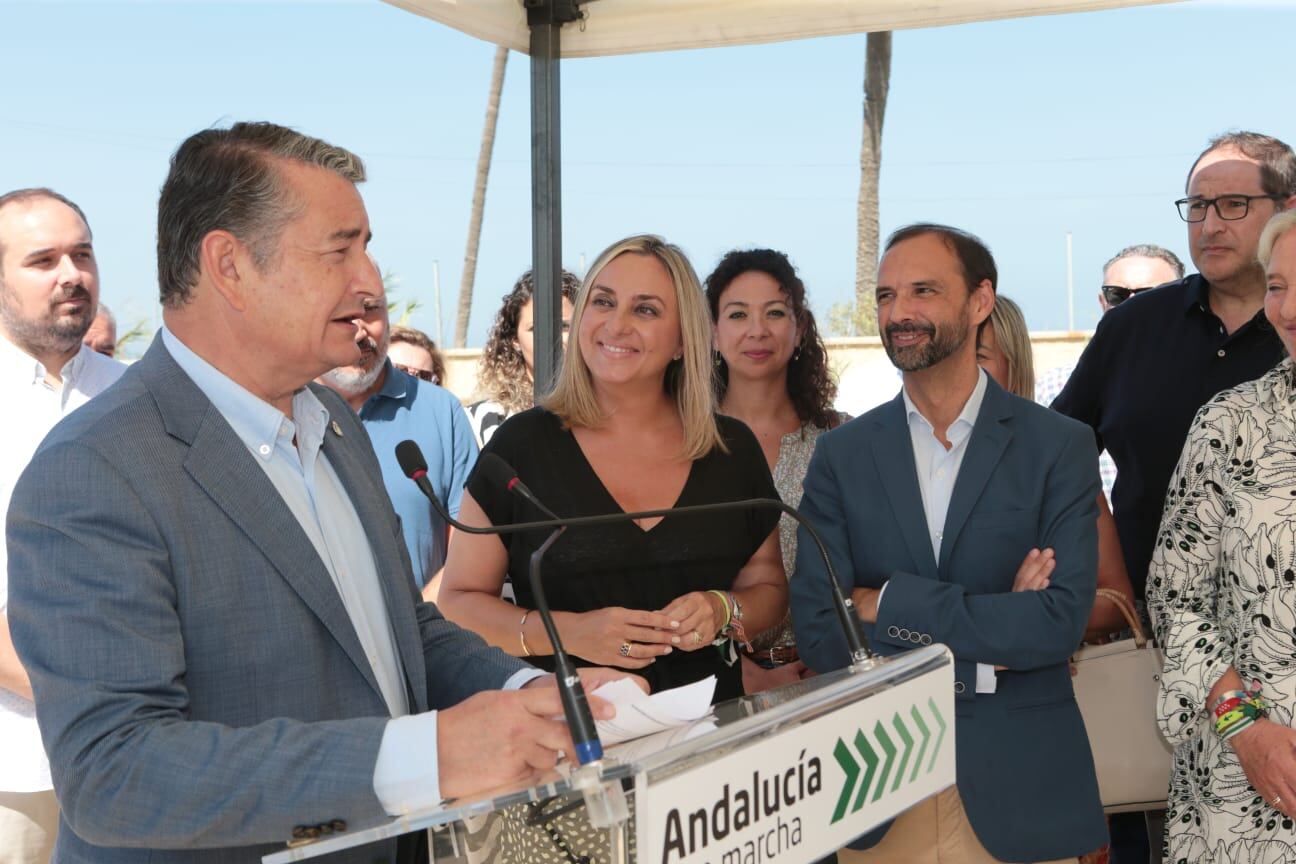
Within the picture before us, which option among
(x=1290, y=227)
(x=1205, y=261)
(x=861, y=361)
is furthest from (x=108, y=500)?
(x=861, y=361)

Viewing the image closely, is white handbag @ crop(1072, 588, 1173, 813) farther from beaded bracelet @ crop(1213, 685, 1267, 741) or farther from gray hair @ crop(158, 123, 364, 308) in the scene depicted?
gray hair @ crop(158, 123, 364, 308)

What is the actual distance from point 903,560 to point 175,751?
180 cm

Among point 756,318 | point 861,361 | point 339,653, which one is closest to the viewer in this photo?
point 339,653

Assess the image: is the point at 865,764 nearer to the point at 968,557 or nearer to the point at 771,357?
the point at 968,557

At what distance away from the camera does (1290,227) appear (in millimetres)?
2705

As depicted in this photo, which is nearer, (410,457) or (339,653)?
(339,653)

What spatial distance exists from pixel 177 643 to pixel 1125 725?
94.7 inches

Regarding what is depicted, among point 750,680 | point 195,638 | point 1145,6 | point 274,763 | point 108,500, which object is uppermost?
point 1145,6

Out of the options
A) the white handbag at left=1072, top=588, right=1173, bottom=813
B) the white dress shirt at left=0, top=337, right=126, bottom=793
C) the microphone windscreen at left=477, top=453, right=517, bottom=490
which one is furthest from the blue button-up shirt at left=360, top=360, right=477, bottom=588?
the microphone windscreen at left=477, top=453, right=517, bottom=490

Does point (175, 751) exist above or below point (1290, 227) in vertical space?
below

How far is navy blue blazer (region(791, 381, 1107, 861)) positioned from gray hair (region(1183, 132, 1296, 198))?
1.28 meters

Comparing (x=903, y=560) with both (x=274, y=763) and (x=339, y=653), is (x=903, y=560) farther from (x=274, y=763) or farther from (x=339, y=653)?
(x=274, y=763)

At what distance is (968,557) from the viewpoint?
278cm

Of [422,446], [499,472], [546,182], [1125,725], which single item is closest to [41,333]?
[422,446]
